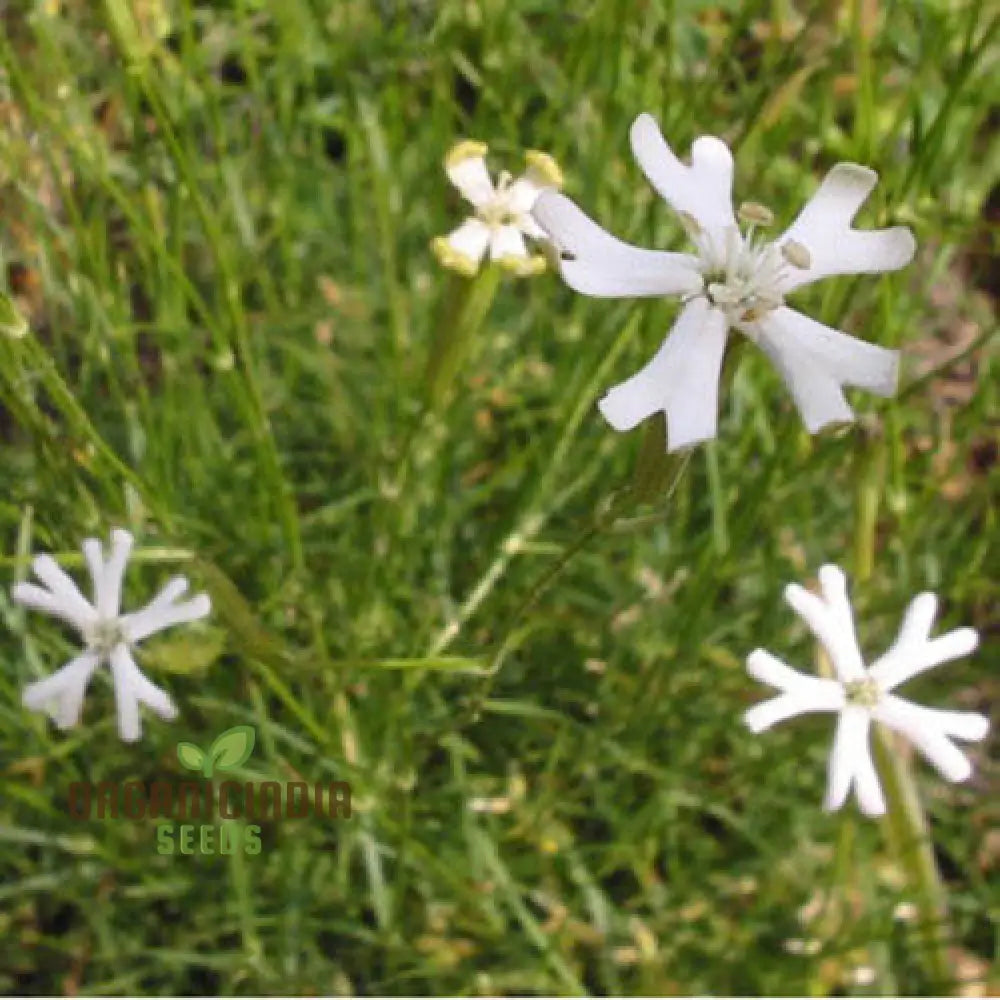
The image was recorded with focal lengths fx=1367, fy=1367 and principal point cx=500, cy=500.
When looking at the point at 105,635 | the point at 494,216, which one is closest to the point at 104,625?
the point at 105,635

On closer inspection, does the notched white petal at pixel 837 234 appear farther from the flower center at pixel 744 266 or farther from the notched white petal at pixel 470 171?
the notched white petal at pixel 470 171

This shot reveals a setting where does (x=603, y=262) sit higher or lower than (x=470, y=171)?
lower

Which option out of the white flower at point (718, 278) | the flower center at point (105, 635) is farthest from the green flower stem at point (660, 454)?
the flower center at point (105, 635)

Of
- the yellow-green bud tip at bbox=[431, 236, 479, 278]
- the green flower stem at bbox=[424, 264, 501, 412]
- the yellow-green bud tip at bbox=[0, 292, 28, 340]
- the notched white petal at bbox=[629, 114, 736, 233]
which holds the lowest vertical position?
the notched white petal at bbox=[629, 114, 736, 233]

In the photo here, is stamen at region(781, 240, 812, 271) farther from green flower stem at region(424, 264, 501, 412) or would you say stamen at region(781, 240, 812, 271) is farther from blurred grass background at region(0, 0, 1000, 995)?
blurred grass background at region(0, 0, 1000, 995)
